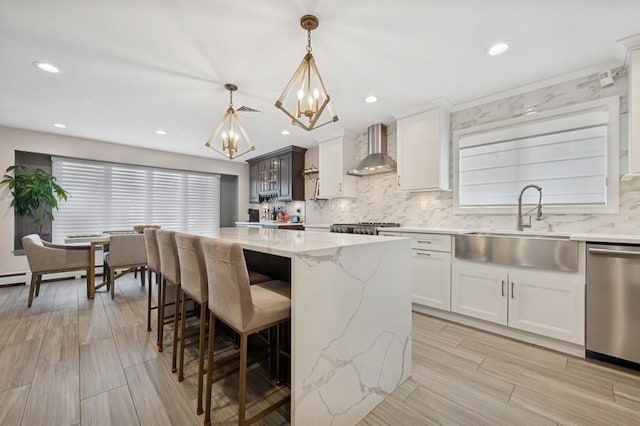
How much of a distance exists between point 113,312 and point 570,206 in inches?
199

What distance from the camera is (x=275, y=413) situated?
1469mm

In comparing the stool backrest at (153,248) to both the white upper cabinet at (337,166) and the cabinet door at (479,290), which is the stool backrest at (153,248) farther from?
the cabinet door at (479,290)

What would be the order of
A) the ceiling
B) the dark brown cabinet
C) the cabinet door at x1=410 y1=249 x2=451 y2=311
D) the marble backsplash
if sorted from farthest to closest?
the dark brown cabinet, the cabinet door at x1=410 y1=249 x2=451 y2=311, the marble backsplash, the ceiling

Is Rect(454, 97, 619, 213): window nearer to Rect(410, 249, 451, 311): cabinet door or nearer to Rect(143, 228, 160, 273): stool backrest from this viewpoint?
Rect(410, 249, 451, 311): cabinet door

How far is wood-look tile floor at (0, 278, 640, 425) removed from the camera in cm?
145

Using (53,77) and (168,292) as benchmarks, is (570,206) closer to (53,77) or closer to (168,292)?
(168,292)

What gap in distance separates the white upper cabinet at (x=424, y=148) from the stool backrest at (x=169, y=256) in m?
2.79

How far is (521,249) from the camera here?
2.27 meters

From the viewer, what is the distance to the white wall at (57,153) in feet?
13.2

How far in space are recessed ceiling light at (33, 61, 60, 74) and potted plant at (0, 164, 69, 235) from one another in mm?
2575

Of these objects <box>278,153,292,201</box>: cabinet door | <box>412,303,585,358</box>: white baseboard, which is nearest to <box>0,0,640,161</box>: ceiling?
<box>278,153,292,201</box>: cabinet door

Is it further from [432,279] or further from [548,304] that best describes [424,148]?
[548,304]

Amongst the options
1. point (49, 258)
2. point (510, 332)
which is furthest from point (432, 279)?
point (49, 258)

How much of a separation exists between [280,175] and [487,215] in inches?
153
